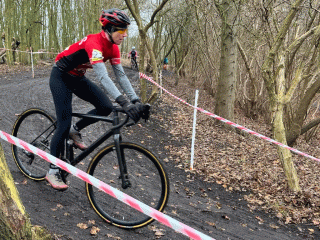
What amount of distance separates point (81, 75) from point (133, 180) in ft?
4.85

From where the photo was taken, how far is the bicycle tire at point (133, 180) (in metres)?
3.34

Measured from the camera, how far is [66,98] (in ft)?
12.3

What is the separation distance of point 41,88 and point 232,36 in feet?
26.1

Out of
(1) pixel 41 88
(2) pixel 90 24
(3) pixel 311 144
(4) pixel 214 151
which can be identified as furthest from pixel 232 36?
(2) pixel 90 24

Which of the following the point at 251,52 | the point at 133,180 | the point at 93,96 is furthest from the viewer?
the point at 251,52

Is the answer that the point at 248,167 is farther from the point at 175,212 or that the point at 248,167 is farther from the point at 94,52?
the point at 94,52

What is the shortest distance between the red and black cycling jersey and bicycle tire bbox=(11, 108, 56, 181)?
86 cm

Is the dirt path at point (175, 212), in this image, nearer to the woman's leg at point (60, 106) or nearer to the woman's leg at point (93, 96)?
the woman's leg at point (60, 106)

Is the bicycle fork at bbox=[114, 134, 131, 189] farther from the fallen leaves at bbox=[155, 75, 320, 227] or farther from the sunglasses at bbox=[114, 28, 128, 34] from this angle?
the fallen leaves at bbox=[155, 75, 320, 227]

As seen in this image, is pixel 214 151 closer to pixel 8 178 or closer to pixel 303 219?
pixel 303 219

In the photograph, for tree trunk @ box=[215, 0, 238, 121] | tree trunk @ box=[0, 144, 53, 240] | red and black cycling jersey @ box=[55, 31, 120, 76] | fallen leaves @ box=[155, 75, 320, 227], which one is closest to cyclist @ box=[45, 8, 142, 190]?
red and black cycling jersey @ box=[55, 31, 120, 76]

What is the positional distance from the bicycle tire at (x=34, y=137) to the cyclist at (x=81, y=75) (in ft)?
1.42

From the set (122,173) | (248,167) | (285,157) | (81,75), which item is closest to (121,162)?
(122,173)

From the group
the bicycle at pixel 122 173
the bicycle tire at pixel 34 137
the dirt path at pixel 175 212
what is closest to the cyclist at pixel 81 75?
the bicycle at pixel 122 173
